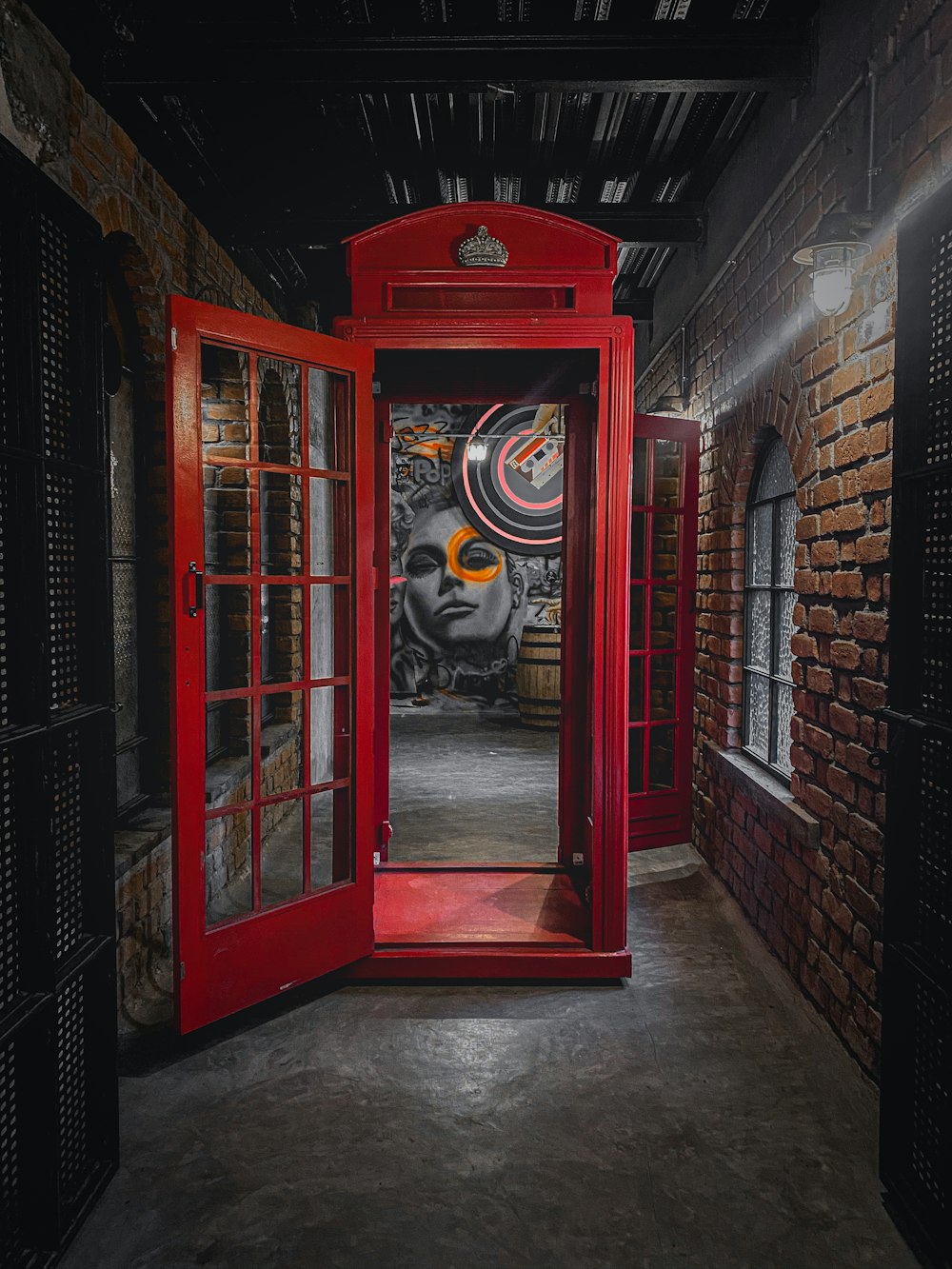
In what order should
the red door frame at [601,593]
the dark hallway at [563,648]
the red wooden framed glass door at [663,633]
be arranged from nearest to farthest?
the dark hallway at [563,648], the red door frame at [601,593], the red wooden framed glass door at [663,633]

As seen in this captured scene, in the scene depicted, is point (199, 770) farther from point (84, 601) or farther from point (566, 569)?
point (566, 569)

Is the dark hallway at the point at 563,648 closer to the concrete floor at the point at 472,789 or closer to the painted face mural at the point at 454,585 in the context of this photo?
the concrete floor at the point at 472,789

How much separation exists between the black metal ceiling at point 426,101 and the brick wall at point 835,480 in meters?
0.36

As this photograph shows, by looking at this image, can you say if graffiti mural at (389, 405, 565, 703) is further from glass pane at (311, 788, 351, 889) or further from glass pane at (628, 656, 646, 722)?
glass pane at (628, 656, 646, 722)

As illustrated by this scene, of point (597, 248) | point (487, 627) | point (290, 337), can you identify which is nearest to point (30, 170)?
point (290, 337)

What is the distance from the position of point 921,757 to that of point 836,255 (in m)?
1.42

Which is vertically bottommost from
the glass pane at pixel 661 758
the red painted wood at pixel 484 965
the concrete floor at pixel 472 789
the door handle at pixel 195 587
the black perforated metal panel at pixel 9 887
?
the concrete floor at pixel 472 789

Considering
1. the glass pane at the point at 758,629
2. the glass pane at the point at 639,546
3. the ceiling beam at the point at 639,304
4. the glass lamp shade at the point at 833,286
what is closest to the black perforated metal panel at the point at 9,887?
the glass lamp shade at the point at 833,286

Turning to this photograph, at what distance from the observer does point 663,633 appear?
181 inches

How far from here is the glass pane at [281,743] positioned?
14.0ft

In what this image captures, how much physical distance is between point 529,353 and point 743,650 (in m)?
1.68

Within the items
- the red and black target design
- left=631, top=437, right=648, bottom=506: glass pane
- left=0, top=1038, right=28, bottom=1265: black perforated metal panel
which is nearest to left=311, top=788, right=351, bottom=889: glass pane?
left=0, top=1038, right=28, bottom=1265: black perforated metal panel

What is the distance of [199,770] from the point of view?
2.49 meters

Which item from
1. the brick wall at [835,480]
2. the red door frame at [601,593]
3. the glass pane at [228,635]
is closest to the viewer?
the brick wall at [835,480]
